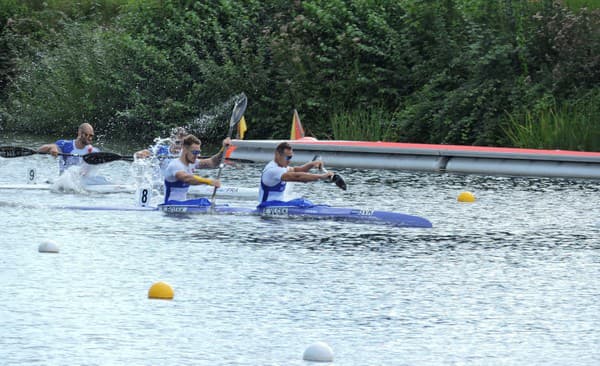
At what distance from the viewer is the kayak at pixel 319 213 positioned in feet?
62.2

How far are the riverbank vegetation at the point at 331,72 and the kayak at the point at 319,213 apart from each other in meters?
11.8

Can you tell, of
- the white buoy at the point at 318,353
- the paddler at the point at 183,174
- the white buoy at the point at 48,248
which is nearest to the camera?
the white buoy at the point at 318,353

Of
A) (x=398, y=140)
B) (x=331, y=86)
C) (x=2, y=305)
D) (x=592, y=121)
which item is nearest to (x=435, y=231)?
(x=2, y=305)

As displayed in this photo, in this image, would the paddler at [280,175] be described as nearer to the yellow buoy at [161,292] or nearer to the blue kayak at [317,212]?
the blue kayak at [317,212]

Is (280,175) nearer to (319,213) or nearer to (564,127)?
(319,213)

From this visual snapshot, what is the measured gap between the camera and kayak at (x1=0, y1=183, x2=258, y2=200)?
907 inches

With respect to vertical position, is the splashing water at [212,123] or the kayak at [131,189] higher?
the splashing water at [212,123]

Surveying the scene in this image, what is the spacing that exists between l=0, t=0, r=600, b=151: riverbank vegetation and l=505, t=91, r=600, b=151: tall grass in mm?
39

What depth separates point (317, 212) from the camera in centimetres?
1948

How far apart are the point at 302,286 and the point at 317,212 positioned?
17.6 feet

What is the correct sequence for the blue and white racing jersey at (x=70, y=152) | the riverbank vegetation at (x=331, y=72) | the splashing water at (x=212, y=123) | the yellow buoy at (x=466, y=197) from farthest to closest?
the splashing water at (x=212, y=123), the riverbank vegetation at (x=331, y=72), the blue and white racing jersey at (x=70, y=152), the yellow buoy at (x=466, y=197)

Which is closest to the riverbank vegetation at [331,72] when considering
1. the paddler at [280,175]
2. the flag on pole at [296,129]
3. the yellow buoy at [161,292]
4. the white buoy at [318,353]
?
the flag on pole at [296,129]

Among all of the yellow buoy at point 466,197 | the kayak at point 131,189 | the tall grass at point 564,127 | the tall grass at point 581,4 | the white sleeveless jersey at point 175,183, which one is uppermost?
the tall grass at point 581,4

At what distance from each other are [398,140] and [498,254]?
Result: 17.3 m
